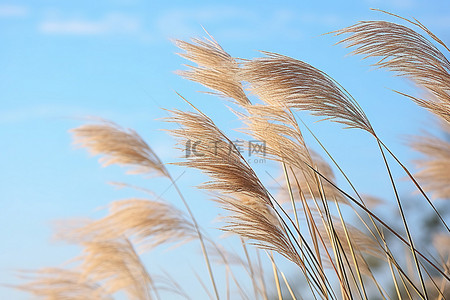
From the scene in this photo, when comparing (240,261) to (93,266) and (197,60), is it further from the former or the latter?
(197,60)

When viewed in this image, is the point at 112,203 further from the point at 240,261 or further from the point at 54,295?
the point at 240,261

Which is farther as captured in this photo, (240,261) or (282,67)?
(240,261)

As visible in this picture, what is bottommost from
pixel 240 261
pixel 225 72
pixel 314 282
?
pixel 314 282

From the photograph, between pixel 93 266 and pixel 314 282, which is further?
pixel 93 266

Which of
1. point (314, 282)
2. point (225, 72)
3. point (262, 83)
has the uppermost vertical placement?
point (225, 72)

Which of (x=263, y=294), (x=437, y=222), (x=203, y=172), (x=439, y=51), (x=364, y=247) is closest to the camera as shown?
(x=203, y=172)

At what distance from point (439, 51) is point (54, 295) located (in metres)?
2.78

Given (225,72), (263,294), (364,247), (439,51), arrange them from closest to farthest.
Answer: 1. (439,51)
2. (225,72)
3. (364,247)
4. (263,294)

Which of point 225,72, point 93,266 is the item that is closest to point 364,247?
point 225,72

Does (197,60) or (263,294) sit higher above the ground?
(197,60)

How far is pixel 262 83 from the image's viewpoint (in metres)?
1.90

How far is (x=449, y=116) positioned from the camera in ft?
6.79

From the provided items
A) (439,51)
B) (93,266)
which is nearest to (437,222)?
(93,266)

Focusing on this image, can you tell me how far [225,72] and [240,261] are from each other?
194cm
